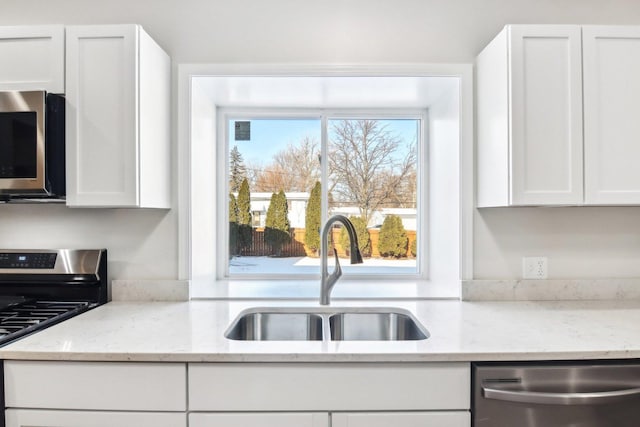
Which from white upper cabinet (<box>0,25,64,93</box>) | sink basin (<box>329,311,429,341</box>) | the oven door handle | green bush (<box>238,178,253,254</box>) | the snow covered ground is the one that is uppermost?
white upper cabinet (<box>0,25,64,93</box>)

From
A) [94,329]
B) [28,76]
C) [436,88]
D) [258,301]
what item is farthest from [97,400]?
[436,88]

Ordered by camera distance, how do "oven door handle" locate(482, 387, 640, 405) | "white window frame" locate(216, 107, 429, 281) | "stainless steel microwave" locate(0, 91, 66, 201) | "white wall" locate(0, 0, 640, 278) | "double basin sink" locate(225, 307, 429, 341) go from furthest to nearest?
1. "white window frame" locate(216, 107, 429, 281)
2. "white wall" locate(0, 0, 640, 278)
3. "double basin sink" locate(225, 307, 429, 341)
4. "stainless steel microwave" locate(0, 91, 66, 201)
5. "oven door handle" locate(482, 387, 640, 405)

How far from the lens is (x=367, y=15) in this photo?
178cm

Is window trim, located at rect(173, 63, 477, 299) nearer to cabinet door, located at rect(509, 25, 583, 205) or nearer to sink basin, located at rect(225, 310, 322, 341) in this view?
sink basin, located at rect(225, 310, 322, 341)

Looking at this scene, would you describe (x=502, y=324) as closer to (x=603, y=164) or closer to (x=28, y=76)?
(x=603, y=164)

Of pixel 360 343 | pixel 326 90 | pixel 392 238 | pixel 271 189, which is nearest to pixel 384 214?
pixel 392 238

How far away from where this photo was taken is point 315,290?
1.95m

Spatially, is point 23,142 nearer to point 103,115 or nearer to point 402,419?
point 103,115

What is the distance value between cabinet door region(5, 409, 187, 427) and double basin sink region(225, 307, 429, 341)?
52 cm

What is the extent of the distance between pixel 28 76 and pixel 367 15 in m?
1.49

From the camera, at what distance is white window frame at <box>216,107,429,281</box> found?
2.22m

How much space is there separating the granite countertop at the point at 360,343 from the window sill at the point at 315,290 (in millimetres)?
149

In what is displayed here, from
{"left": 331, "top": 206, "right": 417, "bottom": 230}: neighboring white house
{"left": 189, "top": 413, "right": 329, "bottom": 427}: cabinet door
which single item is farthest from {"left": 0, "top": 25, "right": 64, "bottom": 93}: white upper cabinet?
{"left": 331, "top": 206, "right": 417, "bottom": 230}: neighboring white house

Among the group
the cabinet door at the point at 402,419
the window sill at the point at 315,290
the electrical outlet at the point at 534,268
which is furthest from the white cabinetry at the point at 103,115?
the electrical outlet at the point at 534,268
